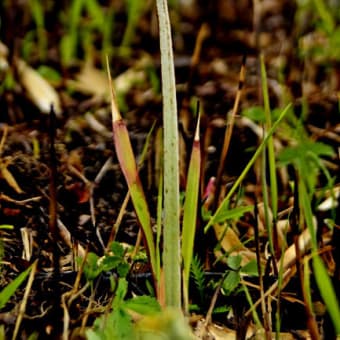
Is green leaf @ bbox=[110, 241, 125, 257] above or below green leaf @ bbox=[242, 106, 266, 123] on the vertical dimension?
below

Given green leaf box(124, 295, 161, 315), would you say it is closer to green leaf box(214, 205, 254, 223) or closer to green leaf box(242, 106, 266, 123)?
green leaf box(214, 205, 254, 223)

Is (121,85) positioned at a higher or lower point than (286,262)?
higher

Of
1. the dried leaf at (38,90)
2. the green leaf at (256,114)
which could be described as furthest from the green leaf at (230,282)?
the dried leaf at (38,90)

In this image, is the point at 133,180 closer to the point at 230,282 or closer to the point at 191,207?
the point at 191,207

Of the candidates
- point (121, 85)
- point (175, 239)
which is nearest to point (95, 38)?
point (121, 85)

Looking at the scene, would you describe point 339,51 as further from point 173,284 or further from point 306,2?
point 173,284

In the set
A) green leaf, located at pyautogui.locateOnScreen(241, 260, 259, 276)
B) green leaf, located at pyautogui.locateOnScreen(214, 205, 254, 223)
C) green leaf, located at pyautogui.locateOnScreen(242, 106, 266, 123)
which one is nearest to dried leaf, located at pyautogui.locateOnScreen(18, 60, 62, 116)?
green leaf, located at pyautogui.locateOnScreen(242, 106, 266, 123)
